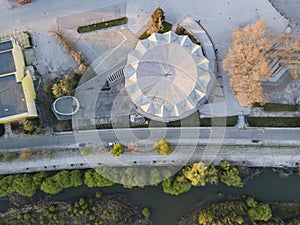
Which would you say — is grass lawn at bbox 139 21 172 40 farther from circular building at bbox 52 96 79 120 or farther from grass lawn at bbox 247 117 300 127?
grass lawn at bbox 247 117 300 127

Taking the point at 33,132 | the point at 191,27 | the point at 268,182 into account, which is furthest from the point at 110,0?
the point at 268,182

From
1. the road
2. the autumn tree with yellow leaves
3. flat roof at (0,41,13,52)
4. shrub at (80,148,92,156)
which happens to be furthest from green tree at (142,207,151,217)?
flat roof at (0,41,13,52)

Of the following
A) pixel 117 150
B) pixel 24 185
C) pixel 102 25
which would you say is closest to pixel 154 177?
pixel 117 150

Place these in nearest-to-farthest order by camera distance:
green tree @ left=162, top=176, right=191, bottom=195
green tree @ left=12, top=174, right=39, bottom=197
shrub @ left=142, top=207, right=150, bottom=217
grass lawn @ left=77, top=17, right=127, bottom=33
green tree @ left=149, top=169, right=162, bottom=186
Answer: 1. green tree @ left=12, top=174, right=39, bottom=197
2. green tree @ left=149, top=169, right=162, bottom=186
3. green tree @ left=162, top=176, right=191, bottom=195
4. shrub @ left=142, top=207, right=150, bottom=217
5. grass lawn @ left=77, top=17, right=127, bottom=33

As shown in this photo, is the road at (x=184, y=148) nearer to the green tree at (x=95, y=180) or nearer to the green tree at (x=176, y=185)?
the green tree at (x=95, y=180)

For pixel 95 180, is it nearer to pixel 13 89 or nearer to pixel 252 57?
pixel 13 89
